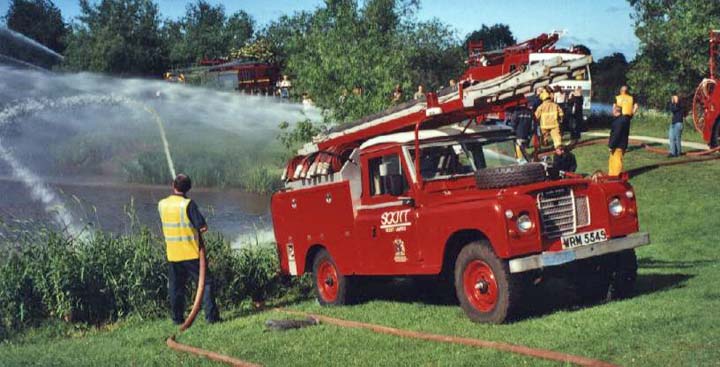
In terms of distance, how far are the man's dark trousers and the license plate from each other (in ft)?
15.6

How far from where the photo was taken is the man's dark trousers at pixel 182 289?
12.5m

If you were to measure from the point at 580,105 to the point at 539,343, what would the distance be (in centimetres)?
2457

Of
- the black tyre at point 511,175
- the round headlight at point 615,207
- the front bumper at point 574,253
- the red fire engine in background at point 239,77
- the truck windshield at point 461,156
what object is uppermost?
the red fire engine in background at point 239,77

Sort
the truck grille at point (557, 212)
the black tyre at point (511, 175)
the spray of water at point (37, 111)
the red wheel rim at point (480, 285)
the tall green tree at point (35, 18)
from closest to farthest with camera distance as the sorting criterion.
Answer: the red wheel rim at point (480, 285) < the truck grille at point (557, 212) < the black tyre at point (511, 175) < the spray of water at point (37, 111) < the tall green tree at point (35, 18)

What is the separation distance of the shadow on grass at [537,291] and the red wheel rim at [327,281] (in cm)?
41

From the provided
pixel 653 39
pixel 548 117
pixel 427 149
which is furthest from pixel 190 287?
pixel 653 39

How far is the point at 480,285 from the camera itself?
35.4 ft

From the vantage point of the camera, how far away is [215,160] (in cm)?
3366

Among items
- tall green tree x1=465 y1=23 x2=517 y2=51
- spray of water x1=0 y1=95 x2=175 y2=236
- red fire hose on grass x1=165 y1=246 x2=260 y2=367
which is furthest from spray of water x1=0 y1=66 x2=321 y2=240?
tall green tree x1=465 y1=23 x2=517 y2=51

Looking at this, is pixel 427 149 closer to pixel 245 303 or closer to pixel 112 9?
pixel 245 303

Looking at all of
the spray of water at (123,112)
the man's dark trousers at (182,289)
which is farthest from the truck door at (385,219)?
the spray of water at (123,112)

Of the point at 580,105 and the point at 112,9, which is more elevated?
the point at 112,9

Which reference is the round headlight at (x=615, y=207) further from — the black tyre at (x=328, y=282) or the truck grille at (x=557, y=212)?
the black tyre at (x=328, y=282)

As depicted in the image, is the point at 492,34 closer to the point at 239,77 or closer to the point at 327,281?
the point at 239,77
